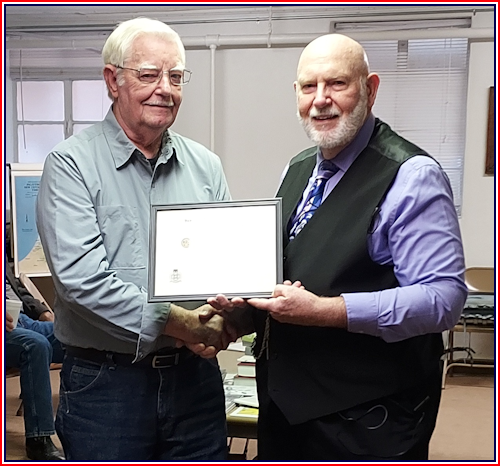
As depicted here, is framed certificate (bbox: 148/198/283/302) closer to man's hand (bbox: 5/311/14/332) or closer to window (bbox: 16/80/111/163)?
man's hand (bbox: 5/311/14/332)

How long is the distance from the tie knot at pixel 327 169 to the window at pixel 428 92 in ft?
12.8

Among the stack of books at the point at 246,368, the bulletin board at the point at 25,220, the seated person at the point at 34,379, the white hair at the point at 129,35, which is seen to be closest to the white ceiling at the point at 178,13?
the bulletin board at the point at 25,220

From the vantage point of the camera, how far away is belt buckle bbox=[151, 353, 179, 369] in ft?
5.47

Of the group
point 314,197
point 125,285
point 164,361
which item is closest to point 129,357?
point 164,361

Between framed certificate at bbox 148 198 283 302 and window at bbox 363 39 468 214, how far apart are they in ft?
13.3

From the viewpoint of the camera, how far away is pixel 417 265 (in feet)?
4.72

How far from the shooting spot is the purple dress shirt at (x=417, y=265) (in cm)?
143

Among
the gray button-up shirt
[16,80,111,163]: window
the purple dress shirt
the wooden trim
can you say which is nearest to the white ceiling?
[16,80,111,163]: window

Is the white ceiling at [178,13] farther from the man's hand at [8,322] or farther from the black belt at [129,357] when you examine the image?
the black belt at [129,357]

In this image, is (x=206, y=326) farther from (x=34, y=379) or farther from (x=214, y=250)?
(x=34, y=379)

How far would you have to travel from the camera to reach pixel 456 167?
214 inches

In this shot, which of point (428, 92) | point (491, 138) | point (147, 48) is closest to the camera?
point (147, 48)

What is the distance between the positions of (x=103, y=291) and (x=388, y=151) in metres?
0.74

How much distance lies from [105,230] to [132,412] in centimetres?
46
